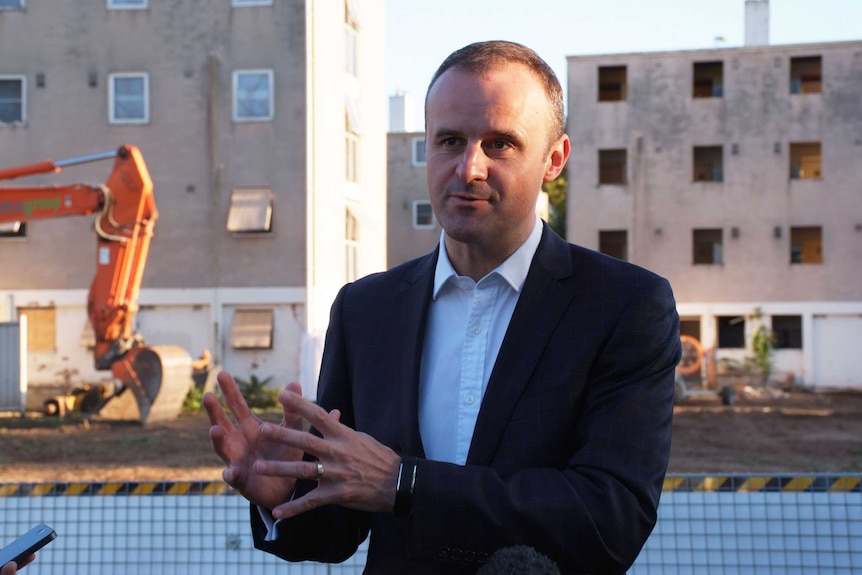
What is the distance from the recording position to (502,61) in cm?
215

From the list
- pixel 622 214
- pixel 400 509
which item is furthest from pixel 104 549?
pixel 622 214

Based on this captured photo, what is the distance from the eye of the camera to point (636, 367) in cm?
210

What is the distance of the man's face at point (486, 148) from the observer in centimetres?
213

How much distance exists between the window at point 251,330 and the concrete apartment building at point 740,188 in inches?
462

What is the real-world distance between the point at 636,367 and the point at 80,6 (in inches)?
1050

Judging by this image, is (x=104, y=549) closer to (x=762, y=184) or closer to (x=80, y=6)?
(x=80, y=6)

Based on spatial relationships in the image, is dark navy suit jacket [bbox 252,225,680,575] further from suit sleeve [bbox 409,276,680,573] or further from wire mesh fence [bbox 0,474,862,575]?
wire mesh fence [bbox 0,474,862,575]

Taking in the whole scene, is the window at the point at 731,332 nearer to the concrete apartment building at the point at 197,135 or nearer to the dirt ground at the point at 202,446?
→ the dirt ground at the point at 202,446

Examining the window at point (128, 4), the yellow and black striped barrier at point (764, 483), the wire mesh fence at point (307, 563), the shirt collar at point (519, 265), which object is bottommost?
the wire mesh fence at point (307, 563)

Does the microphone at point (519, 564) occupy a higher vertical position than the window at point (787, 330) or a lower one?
higher

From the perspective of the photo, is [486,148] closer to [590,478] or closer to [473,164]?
[473,164]

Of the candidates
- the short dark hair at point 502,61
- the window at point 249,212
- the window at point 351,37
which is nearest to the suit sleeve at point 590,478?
the short dark hair at point 502,61

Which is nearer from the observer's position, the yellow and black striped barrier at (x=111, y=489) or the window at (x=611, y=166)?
the yellow and black striped barrier at (x=111, y=489)

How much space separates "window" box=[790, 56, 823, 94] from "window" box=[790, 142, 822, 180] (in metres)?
1.65
